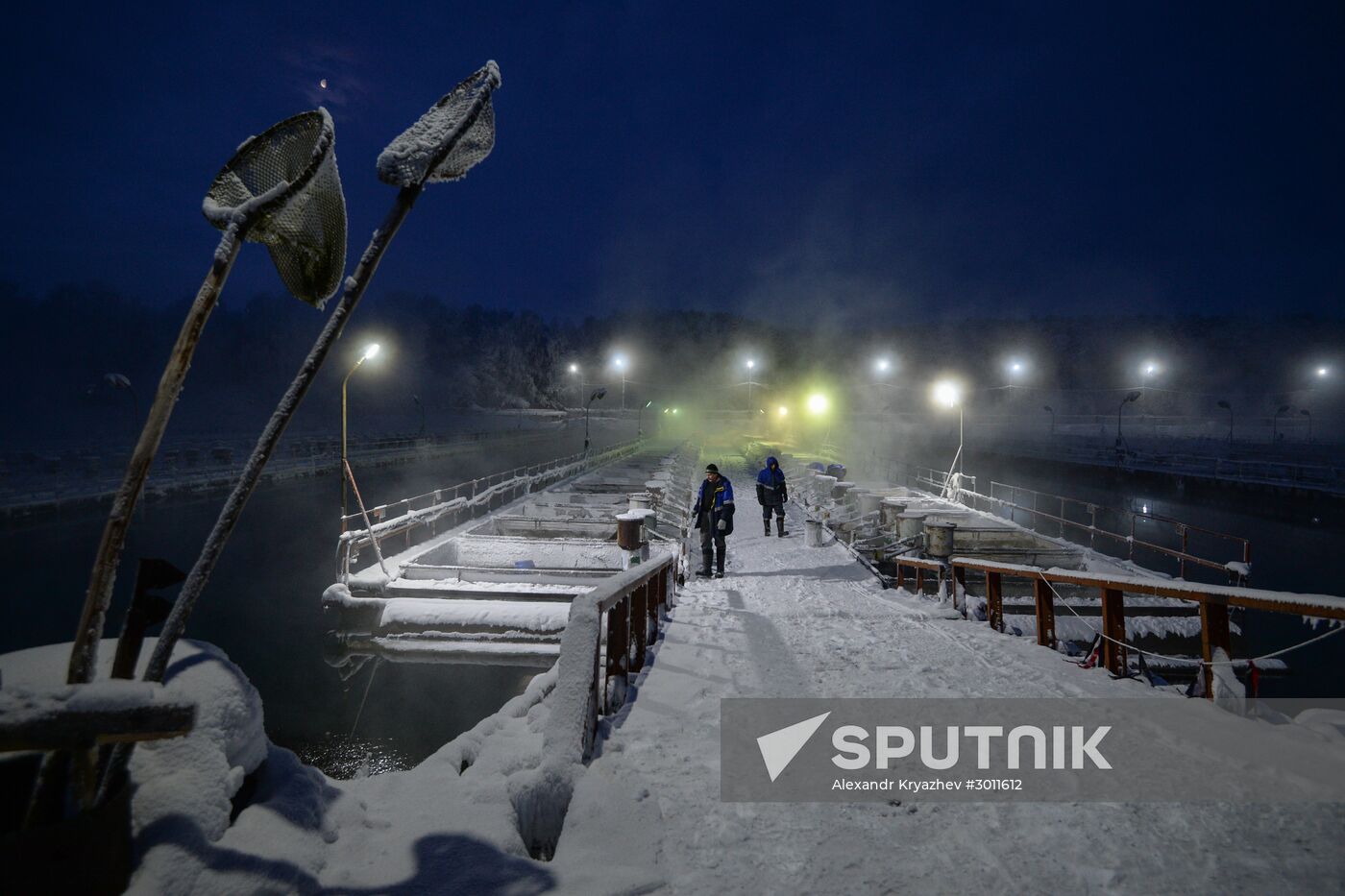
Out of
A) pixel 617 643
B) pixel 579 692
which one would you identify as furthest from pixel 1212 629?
pixel 579 692

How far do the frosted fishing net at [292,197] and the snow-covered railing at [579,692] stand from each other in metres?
2.54

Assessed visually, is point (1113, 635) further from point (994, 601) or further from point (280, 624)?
point (280, 624)

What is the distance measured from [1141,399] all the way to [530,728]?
134m

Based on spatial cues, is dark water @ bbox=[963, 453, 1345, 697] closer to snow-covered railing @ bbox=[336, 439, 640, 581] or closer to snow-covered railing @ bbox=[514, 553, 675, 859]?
snow-covered railing @ bbox=[514, 553, 675, 859]

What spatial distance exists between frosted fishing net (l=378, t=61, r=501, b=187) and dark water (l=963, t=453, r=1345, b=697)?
1867 cm

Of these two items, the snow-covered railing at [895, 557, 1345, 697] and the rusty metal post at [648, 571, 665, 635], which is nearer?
the snow-covered railing at [895, 557, 1345, 697]

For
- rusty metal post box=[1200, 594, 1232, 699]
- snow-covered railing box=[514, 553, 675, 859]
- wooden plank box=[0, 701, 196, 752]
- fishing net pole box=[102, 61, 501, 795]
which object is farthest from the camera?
rusty metal post box=[1200, 594, 1232, 699]

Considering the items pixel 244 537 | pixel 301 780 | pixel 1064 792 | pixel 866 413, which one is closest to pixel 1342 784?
pixel 1064 792

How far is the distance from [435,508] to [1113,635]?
14121mm

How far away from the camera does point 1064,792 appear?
11.0ft

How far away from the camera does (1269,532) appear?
90.8 feet

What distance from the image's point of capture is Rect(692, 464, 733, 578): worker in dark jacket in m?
10.5

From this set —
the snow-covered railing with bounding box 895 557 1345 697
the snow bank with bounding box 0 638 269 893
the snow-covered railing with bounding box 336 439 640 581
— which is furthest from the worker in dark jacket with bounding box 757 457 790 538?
the snow bank with bounding box 0 638 269 893

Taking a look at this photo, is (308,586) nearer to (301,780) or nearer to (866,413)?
(301,780)
